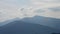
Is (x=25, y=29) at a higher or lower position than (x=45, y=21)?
lower

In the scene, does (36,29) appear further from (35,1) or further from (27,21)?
(35,1)

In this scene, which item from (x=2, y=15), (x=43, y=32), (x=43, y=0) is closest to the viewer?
(x=43, y=32)

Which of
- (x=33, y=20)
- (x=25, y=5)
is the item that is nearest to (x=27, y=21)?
(x=33, y=20)

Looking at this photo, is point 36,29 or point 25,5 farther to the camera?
point 25,5

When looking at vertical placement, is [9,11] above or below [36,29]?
above

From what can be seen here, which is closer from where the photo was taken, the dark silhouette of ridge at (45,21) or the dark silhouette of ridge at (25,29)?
the dark silhouette of ridge at (25,29)

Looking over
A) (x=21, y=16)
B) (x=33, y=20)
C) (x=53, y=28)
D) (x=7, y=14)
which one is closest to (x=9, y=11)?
(x=7, y=14)

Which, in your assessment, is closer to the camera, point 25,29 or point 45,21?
point 25,29

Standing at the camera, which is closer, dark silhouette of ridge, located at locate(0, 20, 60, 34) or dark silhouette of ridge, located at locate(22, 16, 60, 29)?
dark silhouette of ridge, located at locate(0, 20, 60, 34)

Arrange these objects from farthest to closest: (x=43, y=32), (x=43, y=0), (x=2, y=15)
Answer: (x=43, y=0) → (x=2, y=15) → (x=43, y=32)

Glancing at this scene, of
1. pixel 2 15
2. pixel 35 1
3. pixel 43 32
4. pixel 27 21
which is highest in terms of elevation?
pixel 35 1
